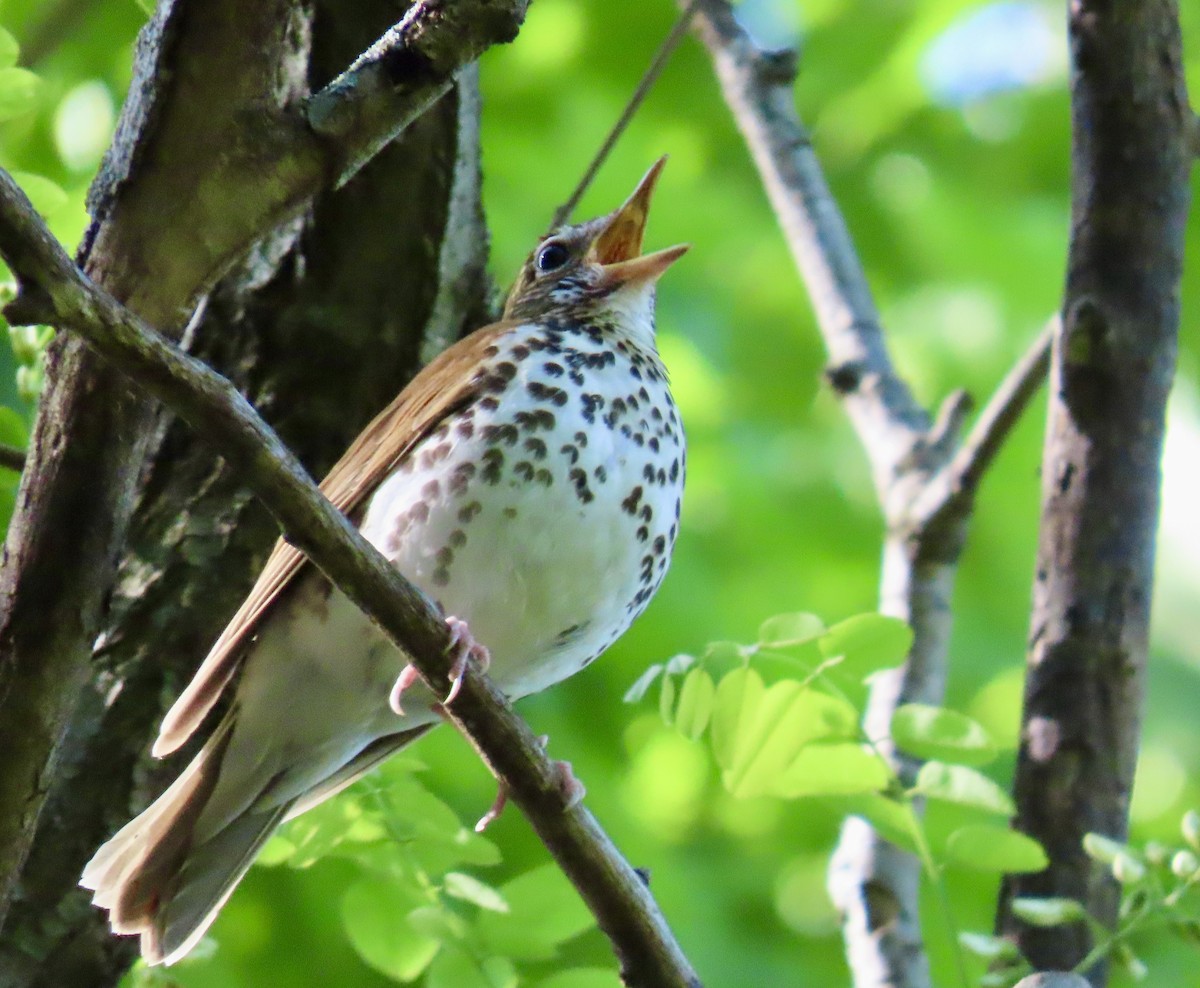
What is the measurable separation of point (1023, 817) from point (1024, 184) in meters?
3.47

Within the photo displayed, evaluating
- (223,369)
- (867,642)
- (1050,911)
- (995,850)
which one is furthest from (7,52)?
(1050,911)

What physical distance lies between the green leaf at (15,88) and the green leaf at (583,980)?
1884 millimetres

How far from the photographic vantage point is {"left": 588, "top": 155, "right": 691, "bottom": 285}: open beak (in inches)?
161

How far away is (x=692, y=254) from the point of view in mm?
5961

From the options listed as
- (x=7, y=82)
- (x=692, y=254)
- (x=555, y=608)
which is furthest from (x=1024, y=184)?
(x=7, y=82)

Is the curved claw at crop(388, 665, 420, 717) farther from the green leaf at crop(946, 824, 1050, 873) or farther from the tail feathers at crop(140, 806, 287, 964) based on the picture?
the green leaf at crop(946, 824, 1050, 873)

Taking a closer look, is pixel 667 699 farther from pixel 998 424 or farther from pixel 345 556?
pixel 998 424

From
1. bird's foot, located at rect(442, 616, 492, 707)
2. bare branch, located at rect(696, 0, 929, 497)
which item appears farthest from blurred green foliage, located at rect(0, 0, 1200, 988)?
bird's foot, located at rect(442, 616, 492, 707)

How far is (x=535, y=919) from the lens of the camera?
3135 mm

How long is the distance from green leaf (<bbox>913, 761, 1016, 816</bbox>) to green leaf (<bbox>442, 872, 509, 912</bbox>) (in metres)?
0.80

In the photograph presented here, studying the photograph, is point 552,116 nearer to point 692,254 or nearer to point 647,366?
point 692,254

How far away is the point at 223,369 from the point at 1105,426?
198 cm

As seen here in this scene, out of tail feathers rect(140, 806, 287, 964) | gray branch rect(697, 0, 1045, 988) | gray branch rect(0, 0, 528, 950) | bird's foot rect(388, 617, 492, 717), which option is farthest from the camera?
gray branch rect(697, 0, 1045, 988)

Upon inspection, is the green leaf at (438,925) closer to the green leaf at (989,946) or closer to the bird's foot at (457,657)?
the bird's foot at (457,657)
